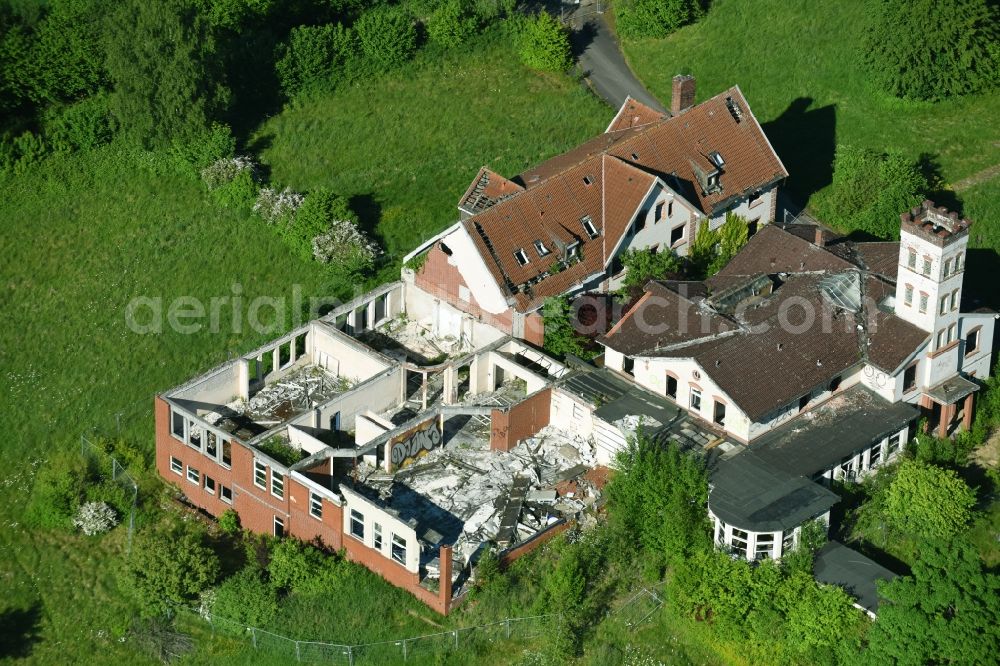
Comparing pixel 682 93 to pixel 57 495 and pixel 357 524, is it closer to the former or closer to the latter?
pixel 357 524

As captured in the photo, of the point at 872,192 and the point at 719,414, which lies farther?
the point at 872,192

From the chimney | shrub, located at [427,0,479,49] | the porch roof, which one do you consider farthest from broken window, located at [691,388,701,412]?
shrub, located at [427,0,479,49]

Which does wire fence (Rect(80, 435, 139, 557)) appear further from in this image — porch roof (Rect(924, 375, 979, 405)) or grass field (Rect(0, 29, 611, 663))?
porch roof (Rect(924, 375, 979, 405))

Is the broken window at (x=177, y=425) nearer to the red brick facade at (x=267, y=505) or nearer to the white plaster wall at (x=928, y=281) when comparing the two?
the red brick facade at (x=267, y=505)

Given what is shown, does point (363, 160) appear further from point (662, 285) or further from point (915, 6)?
point (915, 6)

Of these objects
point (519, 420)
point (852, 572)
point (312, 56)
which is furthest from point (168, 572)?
point (312, 56)

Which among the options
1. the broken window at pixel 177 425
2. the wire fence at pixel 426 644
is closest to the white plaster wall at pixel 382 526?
the wire fence at pixel 426 644

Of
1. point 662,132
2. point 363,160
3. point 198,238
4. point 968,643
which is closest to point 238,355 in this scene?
point 198,238

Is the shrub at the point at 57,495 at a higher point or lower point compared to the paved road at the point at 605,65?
lower

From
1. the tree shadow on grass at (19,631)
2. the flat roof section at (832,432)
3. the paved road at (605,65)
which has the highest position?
the paved road at (605,65)
